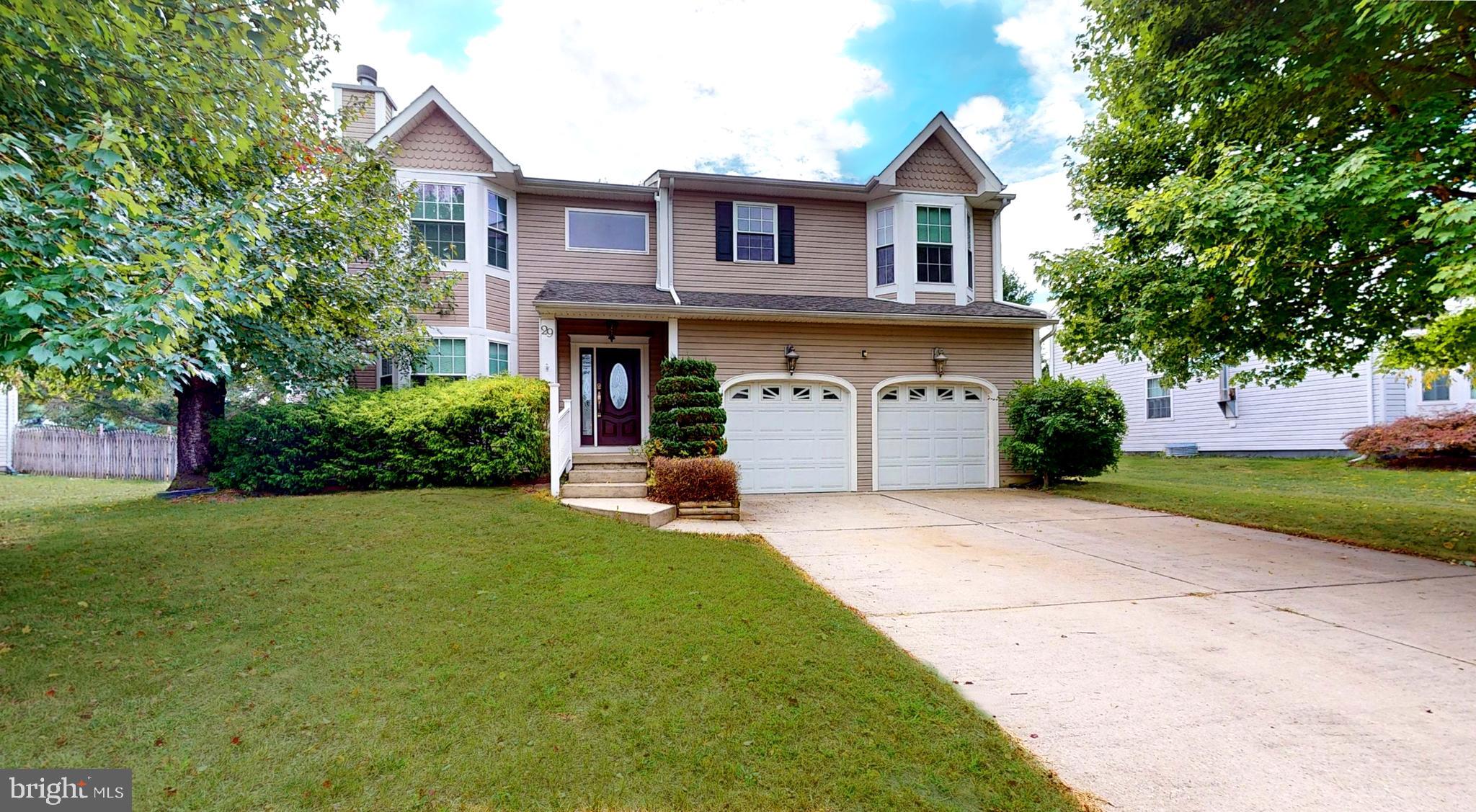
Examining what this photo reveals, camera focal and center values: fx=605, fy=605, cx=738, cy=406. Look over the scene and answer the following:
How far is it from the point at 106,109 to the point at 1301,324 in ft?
38.7

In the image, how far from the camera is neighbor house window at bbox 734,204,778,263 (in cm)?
1255

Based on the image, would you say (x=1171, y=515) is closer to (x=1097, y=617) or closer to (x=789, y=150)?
(x=1097, y=617)

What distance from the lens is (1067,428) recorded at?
10.9 m

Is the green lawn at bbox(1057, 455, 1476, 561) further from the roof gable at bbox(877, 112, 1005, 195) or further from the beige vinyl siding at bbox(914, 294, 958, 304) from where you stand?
the roof gable at bbox(877, 112, 1005, 195)

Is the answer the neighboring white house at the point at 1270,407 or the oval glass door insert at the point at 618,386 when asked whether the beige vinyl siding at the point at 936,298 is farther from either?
the oval glass door insert at the point at 618,386

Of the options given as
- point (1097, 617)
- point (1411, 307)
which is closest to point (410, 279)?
point (1097, 617)

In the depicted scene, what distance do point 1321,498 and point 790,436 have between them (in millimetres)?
9239

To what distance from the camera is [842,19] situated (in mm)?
11195

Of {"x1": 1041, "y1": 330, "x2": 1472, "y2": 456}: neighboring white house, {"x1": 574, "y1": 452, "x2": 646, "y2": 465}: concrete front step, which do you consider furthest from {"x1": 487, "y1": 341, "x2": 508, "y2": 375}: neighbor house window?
{"x1": 1041, "y1": 330, "x2": 1472, "y2": 456}: neighboring white house

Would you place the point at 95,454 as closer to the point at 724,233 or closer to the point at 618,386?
the point at 618,386

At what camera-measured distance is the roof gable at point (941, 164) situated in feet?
41.1

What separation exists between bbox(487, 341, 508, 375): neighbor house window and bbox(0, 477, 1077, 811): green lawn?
6.31 m

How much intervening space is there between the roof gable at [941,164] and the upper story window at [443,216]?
833 centimetres

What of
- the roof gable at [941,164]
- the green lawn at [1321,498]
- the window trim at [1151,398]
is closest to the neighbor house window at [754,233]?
the roof gable at [941,164]
